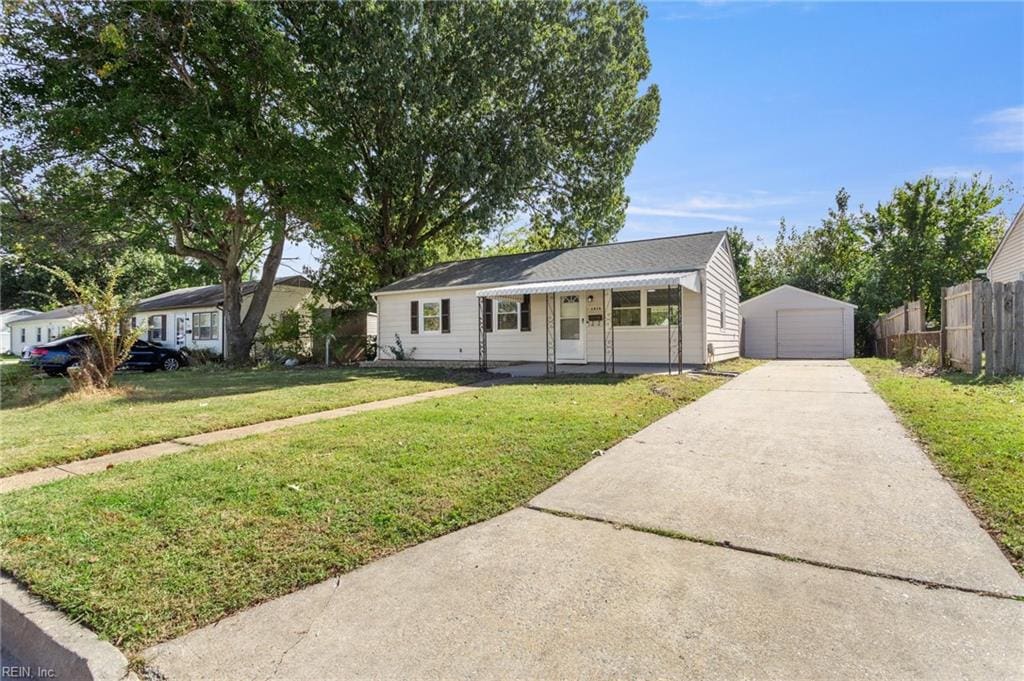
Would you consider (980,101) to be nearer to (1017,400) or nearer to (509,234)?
(1017,400)

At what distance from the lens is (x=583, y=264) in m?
15.8

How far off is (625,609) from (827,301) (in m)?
22.8

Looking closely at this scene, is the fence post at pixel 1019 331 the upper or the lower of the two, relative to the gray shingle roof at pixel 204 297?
lower

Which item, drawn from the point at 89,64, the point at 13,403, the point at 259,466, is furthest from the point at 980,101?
the point at 89,64

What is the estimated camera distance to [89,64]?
1478 cm

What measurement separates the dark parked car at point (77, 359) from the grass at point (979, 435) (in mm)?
15585

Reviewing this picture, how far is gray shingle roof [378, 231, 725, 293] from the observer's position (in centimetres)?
1416

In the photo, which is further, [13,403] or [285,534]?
[13,403]

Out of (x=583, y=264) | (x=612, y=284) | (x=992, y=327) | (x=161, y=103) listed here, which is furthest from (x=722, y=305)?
(x=161, y=103)

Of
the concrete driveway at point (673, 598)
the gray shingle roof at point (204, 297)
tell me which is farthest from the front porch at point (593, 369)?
the gray shingle roof at point (204, 297)

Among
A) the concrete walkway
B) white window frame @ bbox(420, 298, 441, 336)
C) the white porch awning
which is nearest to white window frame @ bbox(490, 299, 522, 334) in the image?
the white porch awning

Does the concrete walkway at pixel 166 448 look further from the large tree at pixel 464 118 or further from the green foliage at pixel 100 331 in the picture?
the large tree at pixel 464 118

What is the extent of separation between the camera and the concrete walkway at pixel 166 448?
4562mm

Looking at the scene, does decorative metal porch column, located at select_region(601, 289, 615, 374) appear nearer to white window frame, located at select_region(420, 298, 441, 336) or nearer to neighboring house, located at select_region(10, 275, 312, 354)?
white window frame, located at select_region(420, 298, 441, 336)
